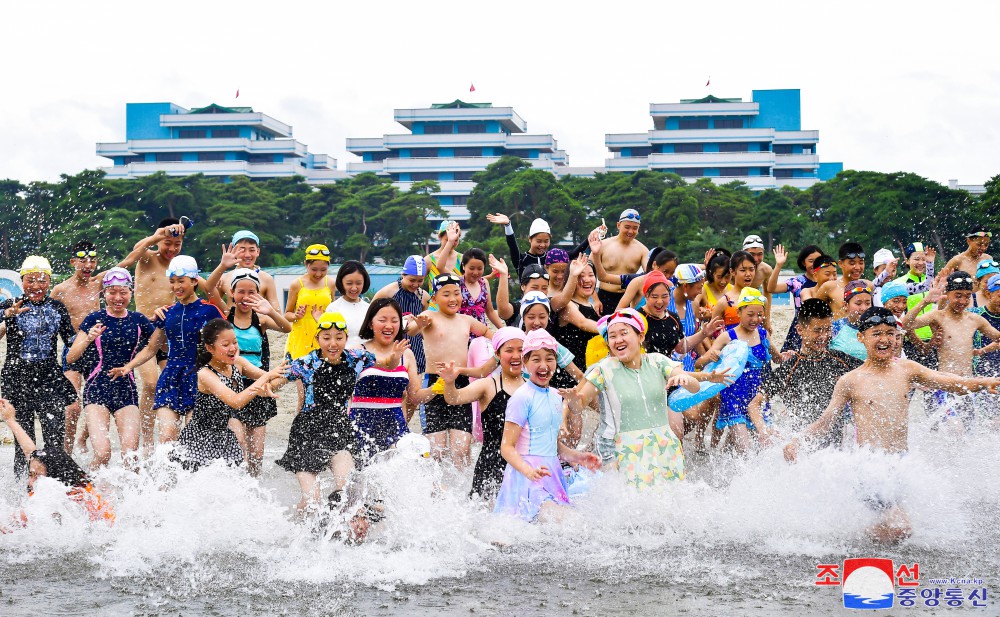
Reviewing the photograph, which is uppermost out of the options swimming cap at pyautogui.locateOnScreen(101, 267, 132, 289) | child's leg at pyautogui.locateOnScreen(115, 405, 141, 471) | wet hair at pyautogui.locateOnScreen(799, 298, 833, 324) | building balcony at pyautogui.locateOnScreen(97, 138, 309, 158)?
building balcony at pyautogui.locateOnScreen(97, 138, 309, 158)

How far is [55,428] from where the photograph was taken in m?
7.22

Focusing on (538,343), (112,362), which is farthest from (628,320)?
(112,362)

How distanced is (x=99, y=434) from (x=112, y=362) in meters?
0.56

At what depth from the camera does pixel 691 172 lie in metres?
85.2

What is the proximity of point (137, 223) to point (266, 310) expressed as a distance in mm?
49998

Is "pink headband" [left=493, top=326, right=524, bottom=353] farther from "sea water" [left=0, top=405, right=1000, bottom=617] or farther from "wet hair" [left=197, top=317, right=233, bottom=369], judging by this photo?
"wet hair" [left=197, top=317, right=233, bottom=369]

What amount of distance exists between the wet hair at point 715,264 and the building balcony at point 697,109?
80147 millimetres

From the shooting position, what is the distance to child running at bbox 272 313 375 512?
6.46 meters

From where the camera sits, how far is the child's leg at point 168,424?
23.4 ft

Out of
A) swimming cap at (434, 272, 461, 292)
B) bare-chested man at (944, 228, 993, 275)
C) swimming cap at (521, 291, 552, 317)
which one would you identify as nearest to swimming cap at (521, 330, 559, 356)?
swimming cap at (521, 291, 552, 317)

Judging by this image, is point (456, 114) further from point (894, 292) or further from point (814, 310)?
point (894, 292)

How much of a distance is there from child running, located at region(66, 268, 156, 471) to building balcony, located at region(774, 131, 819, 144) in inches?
3401

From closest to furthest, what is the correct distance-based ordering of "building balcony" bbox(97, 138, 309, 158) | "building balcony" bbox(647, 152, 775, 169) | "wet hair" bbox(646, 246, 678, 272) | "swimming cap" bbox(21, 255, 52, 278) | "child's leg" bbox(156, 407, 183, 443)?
1. "child's leg" bbox(156, 407, 183, 443)
2. "swimming cap" bbox(21, 255, 52, 278)
3. "wet hair" bbox(646, 246, 678, 272)
4. "building balcony" bbox(647, 152, 775, 169)
5. "building balcony" bbox(97, 138, 309, 158)

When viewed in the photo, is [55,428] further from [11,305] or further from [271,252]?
[271,252]
